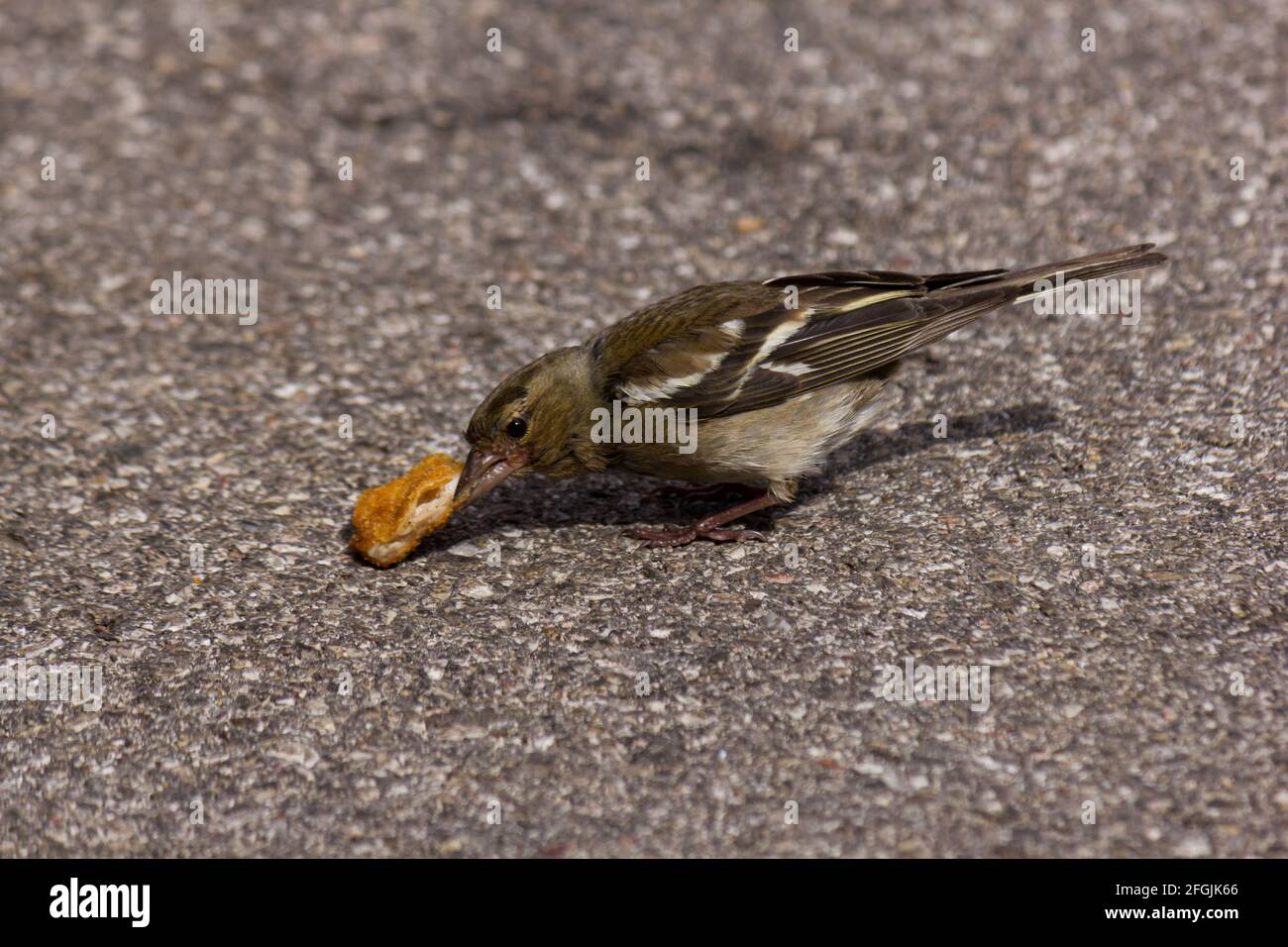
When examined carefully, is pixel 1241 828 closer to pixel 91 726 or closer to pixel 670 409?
pixel 670 409

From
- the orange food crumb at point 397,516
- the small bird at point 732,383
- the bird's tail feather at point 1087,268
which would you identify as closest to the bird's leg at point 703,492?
the small bird at point 732,383

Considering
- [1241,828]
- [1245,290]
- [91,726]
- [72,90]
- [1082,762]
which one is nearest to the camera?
[1241,828]

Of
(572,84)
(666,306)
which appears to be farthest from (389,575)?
(572,84)

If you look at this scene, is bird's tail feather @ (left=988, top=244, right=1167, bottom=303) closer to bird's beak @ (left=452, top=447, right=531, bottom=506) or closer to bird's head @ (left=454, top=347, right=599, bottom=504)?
bird's head @ (left=454, top=347, right=599, bottom=504)

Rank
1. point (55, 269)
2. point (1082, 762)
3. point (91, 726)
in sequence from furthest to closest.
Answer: point (55, 269)
point (91, 726)
point (1082, 762)

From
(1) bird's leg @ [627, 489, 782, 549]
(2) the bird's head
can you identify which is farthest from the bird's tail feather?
(2) the bird's head

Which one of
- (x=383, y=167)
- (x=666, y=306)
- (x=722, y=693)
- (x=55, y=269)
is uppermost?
(x=383, y=167)

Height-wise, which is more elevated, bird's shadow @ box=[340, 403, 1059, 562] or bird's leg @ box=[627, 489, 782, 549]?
bird's shadow @ box=[340, 403, 1059, 562]
